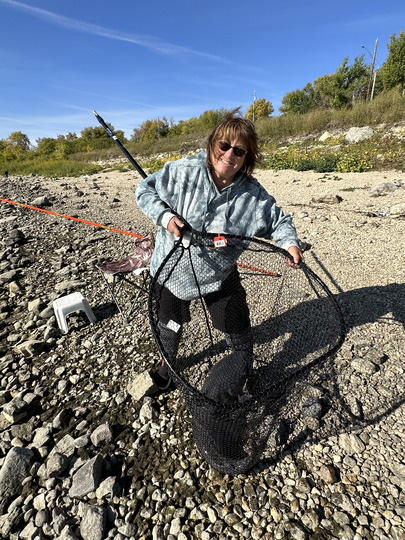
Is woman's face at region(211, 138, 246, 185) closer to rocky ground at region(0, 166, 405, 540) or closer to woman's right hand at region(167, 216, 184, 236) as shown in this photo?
woman's right hand at region(167, 216, 184, 236)

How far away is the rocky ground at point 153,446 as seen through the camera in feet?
4.64

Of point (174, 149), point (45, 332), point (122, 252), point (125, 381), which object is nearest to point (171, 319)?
point (125, 381)

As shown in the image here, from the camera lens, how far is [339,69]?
81.6ft

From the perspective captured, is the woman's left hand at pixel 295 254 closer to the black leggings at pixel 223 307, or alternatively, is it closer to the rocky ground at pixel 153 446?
the black leggings at pixel 223 307

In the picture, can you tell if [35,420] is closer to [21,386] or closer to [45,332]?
[21,386]

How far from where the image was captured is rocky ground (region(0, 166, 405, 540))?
1.41 meters

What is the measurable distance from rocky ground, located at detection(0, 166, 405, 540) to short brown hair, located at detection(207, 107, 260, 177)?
5.36ft

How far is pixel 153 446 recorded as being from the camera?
5.86 ft

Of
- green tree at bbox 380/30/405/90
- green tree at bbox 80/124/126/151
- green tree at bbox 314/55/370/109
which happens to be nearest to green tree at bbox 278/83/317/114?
green tree at bbox 314/55/370/109

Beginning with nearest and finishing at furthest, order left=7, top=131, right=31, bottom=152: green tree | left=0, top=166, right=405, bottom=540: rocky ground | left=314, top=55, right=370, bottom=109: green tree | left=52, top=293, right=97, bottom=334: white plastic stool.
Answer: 1. left=0, top=166, right=405, bottom=540: rocky ground
2. left=52, top=293, right=97, bottom=334: white plastic stool
3. left=314, top=55, right=370, bottom=109: green tree
4. left=7, top=131, right=31, bottom=152: green tree

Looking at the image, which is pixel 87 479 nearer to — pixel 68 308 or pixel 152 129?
pixel 68 308

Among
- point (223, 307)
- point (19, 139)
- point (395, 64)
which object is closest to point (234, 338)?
point (223, 307)

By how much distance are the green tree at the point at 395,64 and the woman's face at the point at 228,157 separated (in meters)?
27.4

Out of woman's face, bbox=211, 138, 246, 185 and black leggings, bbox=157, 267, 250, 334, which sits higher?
woman's face, bbox=211, 138, 246, 185
